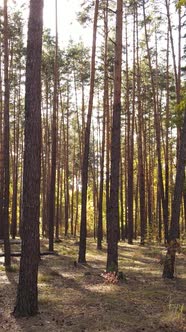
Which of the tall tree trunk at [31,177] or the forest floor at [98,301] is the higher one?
→ the tall tree trunk at [31,177]

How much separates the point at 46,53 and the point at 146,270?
1446 centimetres

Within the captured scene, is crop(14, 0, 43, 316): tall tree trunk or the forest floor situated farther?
crop(14, 0, 43, 316): tall tree trunk

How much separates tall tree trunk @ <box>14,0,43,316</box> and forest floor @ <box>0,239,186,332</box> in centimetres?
44

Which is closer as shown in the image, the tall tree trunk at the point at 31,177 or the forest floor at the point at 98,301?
the forest floor at the point at 98,301

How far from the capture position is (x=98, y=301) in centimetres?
880

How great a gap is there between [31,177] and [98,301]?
322 cm

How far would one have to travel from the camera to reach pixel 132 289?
10219 millimetres

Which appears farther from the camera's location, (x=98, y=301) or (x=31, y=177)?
(x=98, y=301)

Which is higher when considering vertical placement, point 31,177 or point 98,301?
point 31,177

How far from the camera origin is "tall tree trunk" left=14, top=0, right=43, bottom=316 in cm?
722

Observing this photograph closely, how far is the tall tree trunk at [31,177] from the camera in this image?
722 centimetres

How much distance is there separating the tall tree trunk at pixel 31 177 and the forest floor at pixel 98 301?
1.44 ft

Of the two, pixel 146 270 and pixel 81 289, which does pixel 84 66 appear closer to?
pixel 146 270

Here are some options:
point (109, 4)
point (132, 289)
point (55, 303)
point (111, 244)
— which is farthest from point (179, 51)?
point (55, 303)
